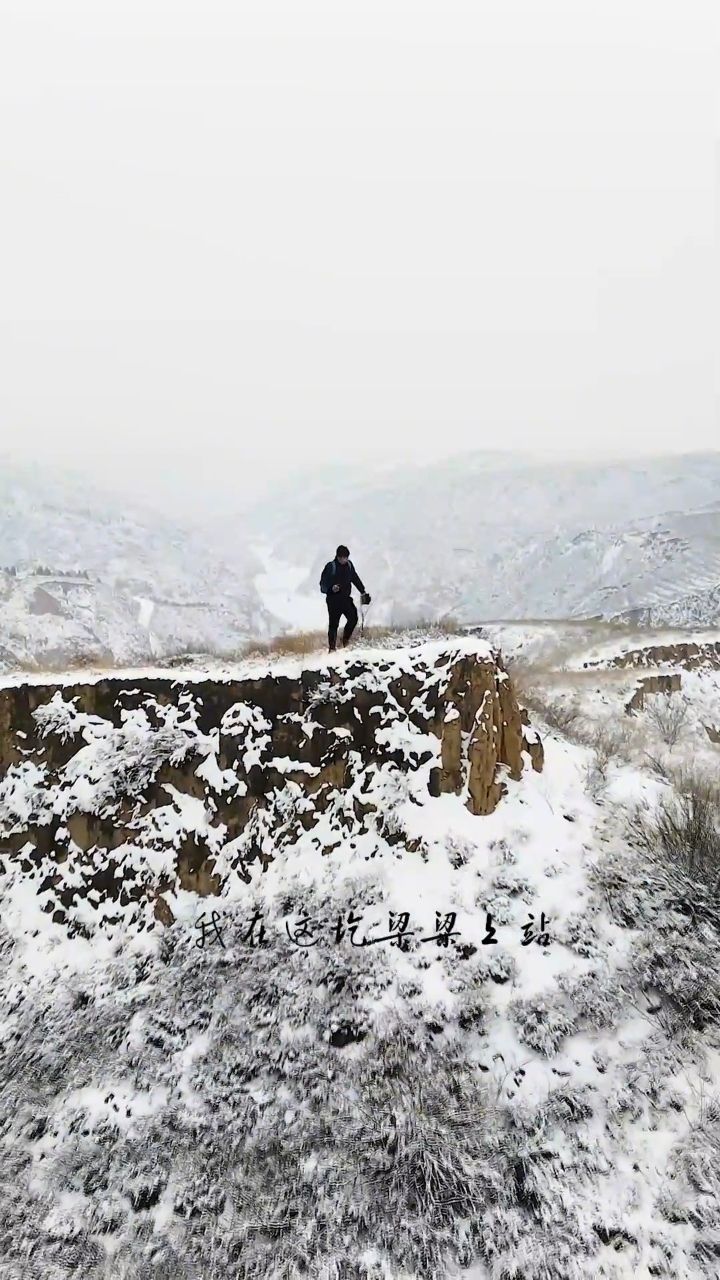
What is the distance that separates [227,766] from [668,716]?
23149mm

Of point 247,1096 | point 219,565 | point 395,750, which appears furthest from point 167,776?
point 219,565

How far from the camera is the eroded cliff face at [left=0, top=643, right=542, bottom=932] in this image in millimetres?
11211

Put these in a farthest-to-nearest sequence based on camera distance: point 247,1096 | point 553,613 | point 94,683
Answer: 1. point 553,613
2. point 94,683
3. point 247,1096

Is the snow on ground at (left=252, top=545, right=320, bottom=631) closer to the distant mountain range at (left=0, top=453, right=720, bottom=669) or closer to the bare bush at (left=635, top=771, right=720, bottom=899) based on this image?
the distant mountain range at (left=0, top=453, right=720, bottom=669)

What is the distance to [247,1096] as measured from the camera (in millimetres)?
8219

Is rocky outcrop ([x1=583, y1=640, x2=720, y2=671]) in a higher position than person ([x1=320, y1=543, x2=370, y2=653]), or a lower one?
lower

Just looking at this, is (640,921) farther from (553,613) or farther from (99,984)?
(553,613)

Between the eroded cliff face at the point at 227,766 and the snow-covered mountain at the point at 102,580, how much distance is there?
198 ft

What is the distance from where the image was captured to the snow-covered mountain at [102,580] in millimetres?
89812

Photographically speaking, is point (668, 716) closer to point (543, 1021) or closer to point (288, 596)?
point (543, 1021)

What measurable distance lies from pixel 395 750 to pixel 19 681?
778 centimetres

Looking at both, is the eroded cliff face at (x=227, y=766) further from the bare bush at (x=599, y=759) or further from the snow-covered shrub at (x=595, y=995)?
the snow-covered shrub at (x=595, y=995)

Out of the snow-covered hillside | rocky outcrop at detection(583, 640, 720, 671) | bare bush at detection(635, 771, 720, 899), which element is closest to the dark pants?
the snow-covered hillside

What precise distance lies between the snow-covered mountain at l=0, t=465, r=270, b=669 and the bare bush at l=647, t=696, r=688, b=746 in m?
54.4
